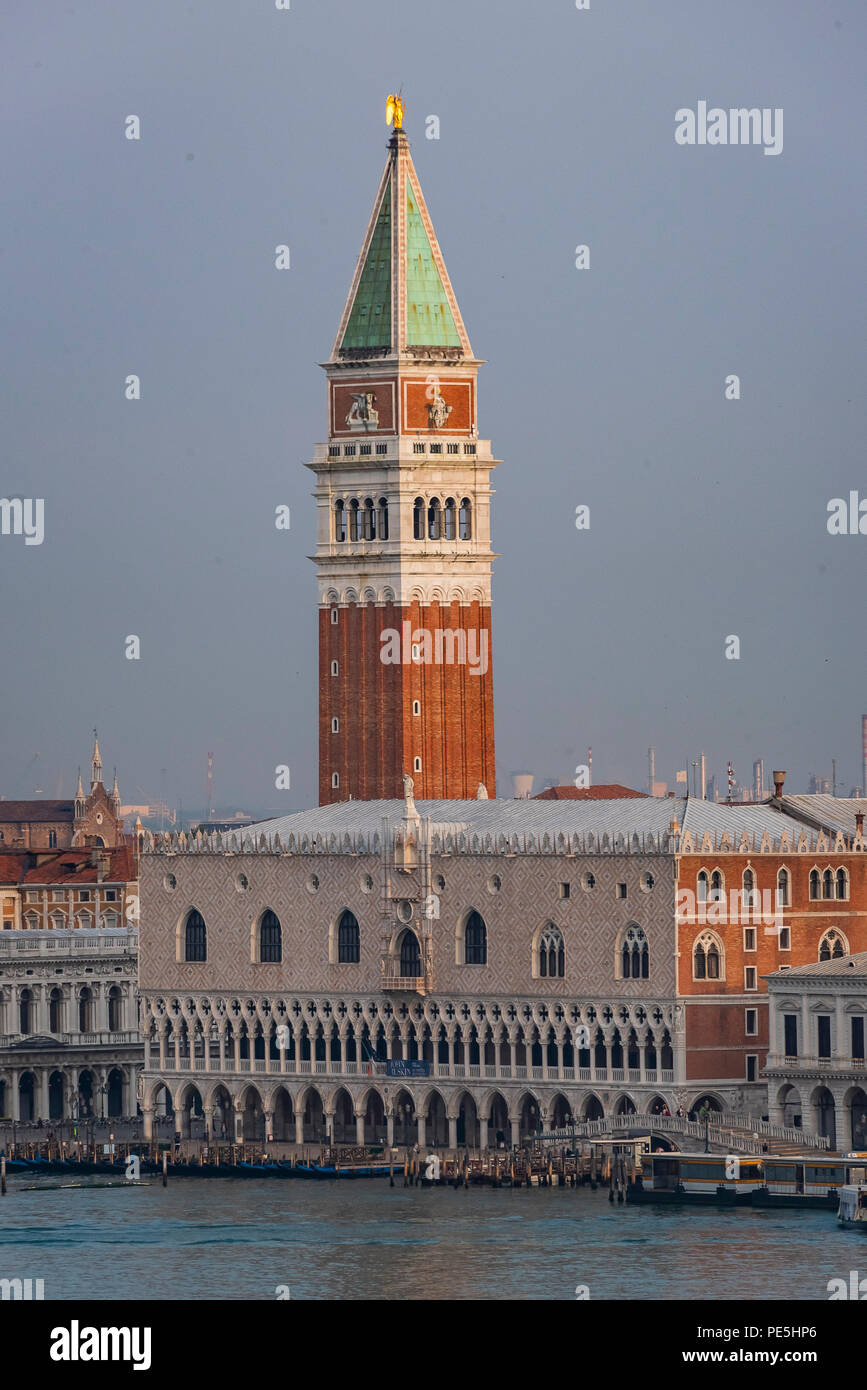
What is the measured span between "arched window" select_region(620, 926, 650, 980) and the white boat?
17.3 meters

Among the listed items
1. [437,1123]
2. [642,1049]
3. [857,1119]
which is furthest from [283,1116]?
[857,1119]

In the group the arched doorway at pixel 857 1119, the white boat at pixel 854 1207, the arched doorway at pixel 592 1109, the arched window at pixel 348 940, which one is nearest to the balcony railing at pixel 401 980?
the arched window at pixel 348 940

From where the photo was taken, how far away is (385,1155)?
188000mm

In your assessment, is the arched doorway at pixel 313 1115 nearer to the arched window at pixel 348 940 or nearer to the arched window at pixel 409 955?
the arched window at pixel 348 940

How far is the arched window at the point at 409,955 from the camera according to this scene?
191 meters

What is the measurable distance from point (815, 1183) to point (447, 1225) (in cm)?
1168

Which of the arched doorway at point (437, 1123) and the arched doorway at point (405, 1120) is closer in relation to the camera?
the arched doorway at point (437, 1123)

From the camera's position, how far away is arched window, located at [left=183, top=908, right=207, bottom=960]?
7820 inches

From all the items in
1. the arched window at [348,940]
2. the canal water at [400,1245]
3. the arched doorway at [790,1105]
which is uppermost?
the arched window at [348,940]

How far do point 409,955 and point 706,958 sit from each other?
12.7m

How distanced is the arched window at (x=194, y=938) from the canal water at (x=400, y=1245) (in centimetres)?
1624
